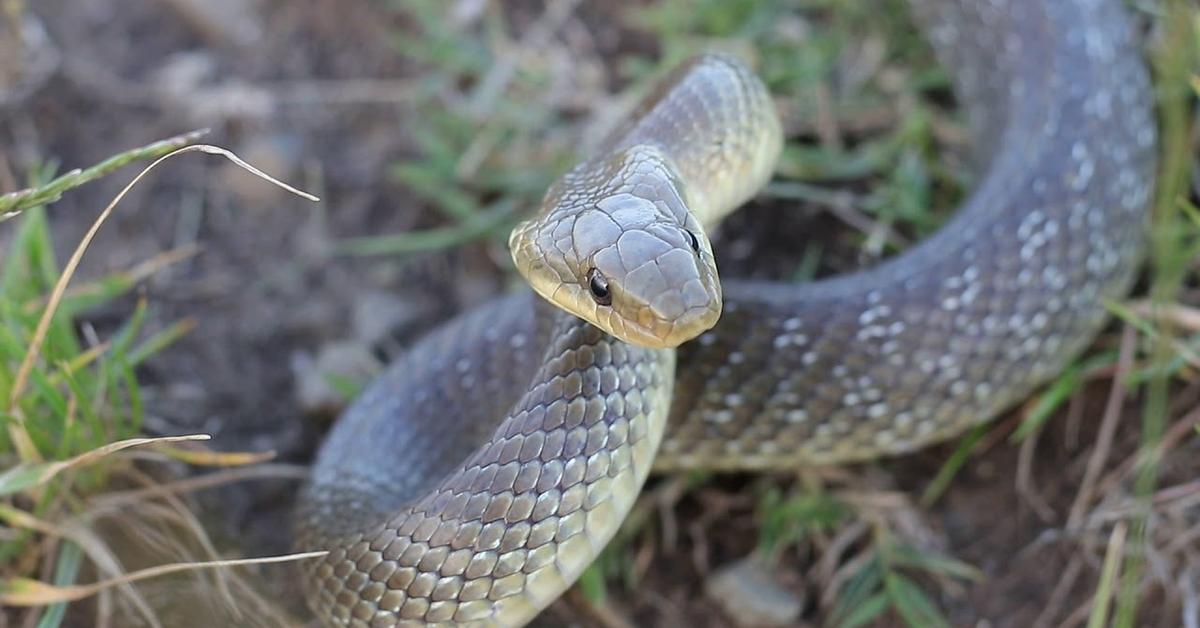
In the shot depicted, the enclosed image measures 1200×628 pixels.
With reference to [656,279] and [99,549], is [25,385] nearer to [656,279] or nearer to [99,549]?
[99,549]

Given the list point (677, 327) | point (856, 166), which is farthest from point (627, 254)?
point (856, 166)

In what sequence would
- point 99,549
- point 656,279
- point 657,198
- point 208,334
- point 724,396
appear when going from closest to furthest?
point 656,279 < point 657,198 < point 99,549 < point 724,396 < point 208,334

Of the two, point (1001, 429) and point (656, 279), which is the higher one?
point (656, 279)

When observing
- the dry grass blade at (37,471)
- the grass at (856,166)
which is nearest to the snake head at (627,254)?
the dry grass blade at (37,471)

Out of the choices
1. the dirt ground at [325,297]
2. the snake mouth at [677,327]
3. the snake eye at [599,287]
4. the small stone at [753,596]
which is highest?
the snake eye at [599,287]

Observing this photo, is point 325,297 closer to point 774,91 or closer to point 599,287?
point 774,91

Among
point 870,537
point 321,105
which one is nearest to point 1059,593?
point 870,537

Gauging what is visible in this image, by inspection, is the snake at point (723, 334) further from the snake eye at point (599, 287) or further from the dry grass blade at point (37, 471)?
the dry grass blade at point (37, 471)
